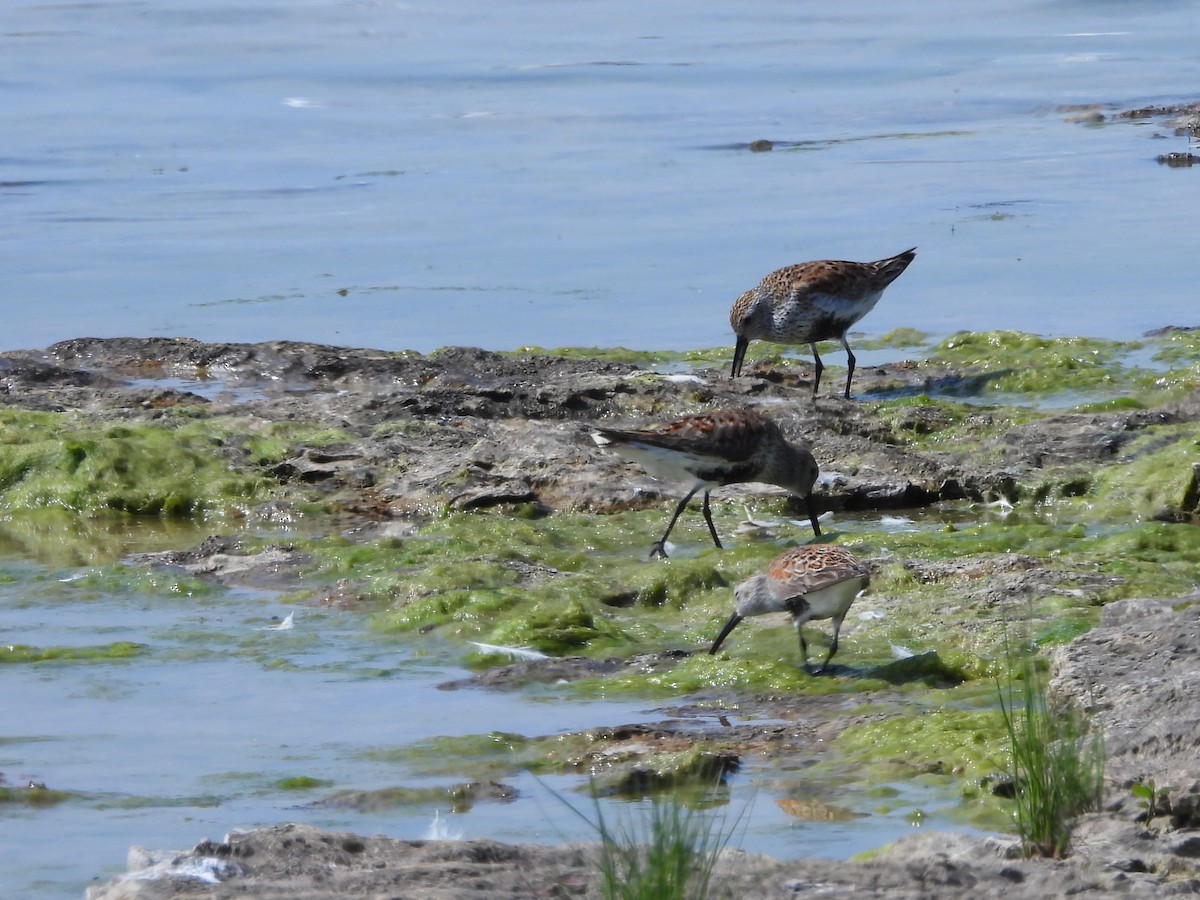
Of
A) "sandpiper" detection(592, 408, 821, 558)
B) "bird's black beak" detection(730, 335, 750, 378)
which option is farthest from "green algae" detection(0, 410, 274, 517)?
"bird's black beak" detection(730, 335, 750, 378)

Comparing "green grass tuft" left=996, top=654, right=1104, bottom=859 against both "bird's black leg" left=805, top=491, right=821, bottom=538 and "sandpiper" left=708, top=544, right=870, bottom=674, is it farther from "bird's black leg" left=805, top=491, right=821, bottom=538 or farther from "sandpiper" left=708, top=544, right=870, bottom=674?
"bird's black leg" left=805, top=491, right=821, bottom=538

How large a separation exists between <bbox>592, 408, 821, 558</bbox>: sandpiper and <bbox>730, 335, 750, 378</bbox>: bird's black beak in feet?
9.69

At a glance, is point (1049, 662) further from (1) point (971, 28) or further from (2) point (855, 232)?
(1) point (971, 28)

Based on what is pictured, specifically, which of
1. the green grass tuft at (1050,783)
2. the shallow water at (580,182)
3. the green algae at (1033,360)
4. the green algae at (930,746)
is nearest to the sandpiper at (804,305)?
the green algae at (1033,360)

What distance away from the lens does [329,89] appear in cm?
3094

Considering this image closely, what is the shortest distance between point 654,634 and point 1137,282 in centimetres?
859

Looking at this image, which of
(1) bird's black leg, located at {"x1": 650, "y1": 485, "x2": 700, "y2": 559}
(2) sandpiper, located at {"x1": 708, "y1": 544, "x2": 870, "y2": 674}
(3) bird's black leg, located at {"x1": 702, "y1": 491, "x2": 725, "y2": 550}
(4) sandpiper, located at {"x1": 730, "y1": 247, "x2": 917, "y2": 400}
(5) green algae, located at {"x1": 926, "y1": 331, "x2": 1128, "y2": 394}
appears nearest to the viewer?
(2) sandpiper, located at {"x1": 708, "y1": 544, "x2": 870, "y2": 674}

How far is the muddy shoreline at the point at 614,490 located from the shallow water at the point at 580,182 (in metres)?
1.72

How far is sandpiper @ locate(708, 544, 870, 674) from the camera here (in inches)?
259

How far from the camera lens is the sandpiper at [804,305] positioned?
1218 cm

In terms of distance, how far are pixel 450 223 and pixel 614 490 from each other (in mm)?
9695

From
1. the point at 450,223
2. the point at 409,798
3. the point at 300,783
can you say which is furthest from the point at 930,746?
the point at 450,223

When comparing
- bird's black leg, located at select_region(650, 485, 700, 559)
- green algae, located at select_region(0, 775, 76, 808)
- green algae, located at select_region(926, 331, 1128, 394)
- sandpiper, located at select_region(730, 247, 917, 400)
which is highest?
sandpiper, located at select_region(730, 247, 917, 400)

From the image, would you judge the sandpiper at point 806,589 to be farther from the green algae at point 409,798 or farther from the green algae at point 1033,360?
the green algae at point 1033,360
